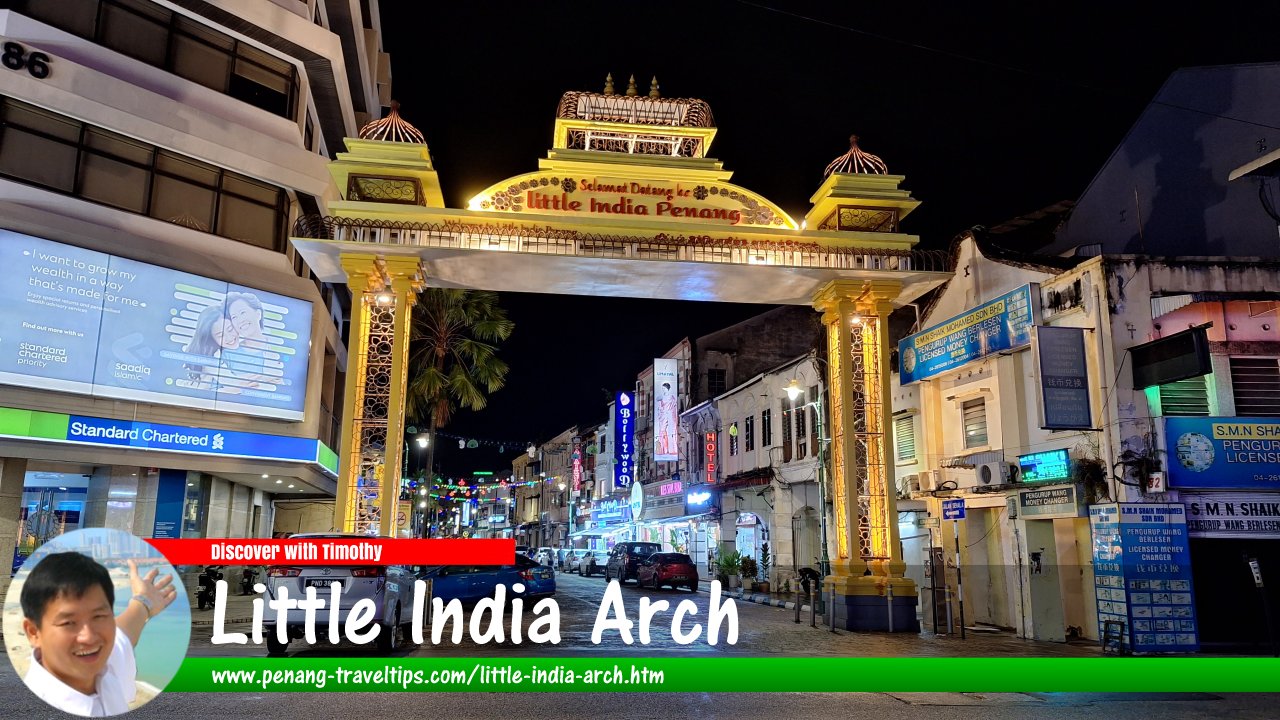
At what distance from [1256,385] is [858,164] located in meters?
8.72

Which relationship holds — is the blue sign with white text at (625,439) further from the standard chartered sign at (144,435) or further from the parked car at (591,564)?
the standard chartered sign at (144,435)

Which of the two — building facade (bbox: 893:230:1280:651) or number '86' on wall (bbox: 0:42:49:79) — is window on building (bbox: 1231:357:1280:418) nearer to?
building facade (bbox: 893:230:1280:651)

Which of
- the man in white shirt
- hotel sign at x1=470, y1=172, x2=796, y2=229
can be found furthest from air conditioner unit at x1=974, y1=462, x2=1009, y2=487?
the man in white shirt

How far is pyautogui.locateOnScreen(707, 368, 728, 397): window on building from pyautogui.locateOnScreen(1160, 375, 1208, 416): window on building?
2765cm

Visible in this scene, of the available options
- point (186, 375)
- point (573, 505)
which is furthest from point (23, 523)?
point (573, 505)

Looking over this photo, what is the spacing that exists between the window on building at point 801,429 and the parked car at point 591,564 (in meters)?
18.2

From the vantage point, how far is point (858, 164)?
17391 mm

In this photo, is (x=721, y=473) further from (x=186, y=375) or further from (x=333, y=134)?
(x=186, y=375)

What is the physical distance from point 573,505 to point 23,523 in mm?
50956

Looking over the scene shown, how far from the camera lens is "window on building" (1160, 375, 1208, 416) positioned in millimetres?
15859

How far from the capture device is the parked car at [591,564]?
149 feet

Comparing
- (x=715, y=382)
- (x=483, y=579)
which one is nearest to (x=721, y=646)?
(x=483, y=579)

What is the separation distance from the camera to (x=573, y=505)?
70.1 metres

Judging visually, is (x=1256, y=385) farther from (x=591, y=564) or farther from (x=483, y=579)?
(x=591, y=564)
